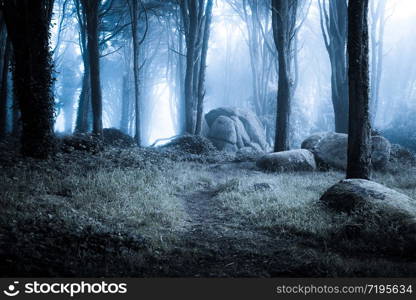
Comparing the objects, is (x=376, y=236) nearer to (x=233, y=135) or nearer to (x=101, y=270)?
(x=101, y=270)


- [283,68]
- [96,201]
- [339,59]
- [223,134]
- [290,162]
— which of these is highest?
[339,59]

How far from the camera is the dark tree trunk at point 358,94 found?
678 centimetres

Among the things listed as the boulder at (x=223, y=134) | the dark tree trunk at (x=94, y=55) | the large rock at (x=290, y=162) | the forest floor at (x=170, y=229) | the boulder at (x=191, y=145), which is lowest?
the forest floor at (x=170, y=229)

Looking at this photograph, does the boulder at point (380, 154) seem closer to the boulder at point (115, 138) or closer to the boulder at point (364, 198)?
the boulder at point (364, 198)

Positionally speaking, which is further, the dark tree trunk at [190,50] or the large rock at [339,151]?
the dark tree trunk at [190,50]

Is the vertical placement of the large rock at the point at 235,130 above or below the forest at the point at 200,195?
above

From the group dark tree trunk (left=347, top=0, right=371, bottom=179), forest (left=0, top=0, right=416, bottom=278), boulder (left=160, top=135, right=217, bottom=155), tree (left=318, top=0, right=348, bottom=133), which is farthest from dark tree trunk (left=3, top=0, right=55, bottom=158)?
tree (left=318, top=0, right=348, bottom=133)

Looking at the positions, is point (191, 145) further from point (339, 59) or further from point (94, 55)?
point (339, 59)

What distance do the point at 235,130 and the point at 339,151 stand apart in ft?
31.8

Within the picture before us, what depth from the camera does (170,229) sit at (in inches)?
185

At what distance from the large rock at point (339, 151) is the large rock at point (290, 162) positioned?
560 millimetres

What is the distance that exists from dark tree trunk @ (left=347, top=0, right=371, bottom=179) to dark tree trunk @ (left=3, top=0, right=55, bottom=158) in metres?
6.91

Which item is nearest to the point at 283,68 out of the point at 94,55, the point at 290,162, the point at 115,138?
the point at 290,162

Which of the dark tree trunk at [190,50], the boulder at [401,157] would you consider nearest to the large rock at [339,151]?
the boulder at [401,157]
